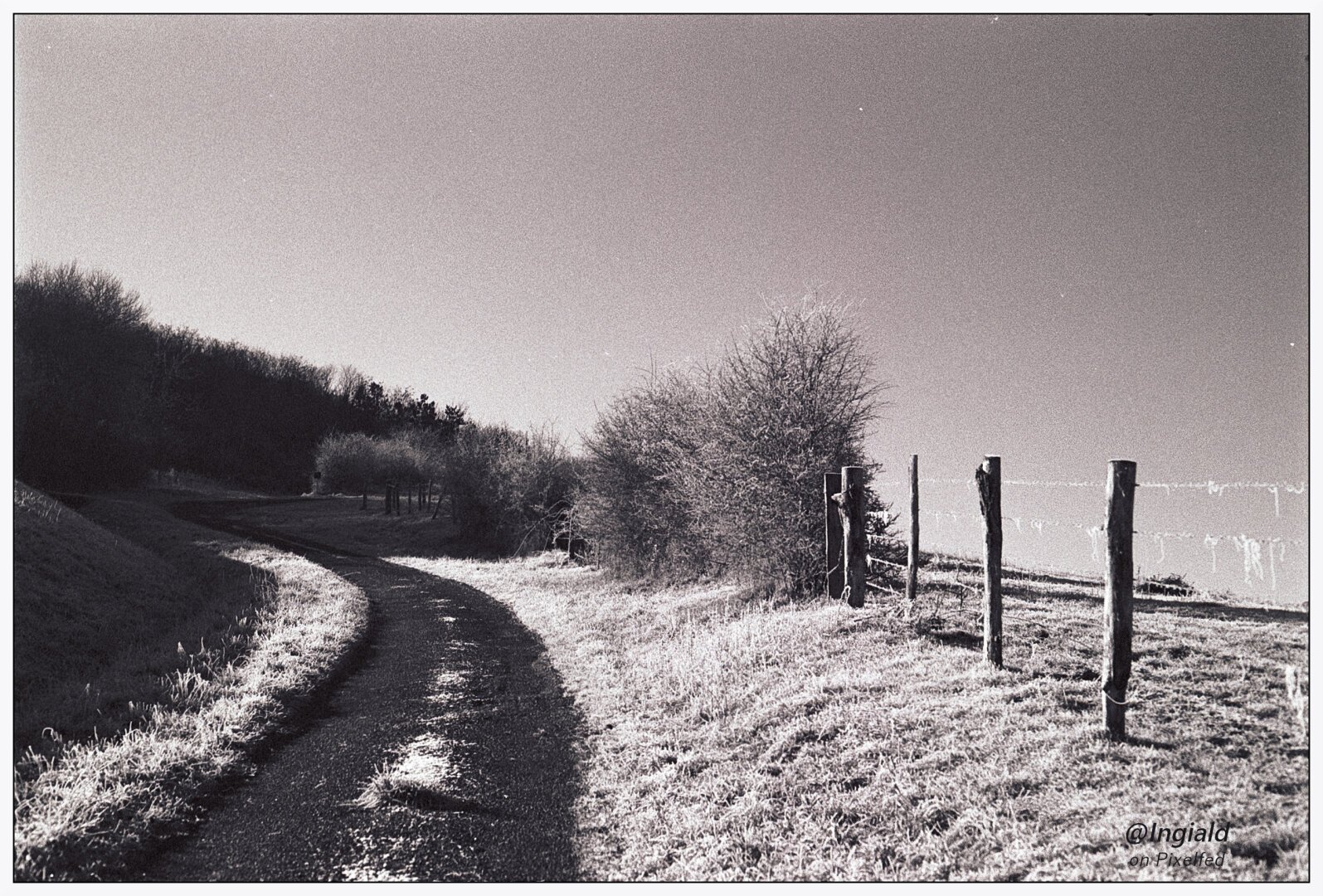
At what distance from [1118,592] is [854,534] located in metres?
5.35

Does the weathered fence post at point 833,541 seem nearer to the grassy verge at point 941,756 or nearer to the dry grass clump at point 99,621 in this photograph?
the grassy verge at point 941,756

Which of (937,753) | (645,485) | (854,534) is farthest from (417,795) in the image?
(645,485)

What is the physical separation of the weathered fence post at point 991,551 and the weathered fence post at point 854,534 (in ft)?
10.1

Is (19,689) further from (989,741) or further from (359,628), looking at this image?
(989,741)

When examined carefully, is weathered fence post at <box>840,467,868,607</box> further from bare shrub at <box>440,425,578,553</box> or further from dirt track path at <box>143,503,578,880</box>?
bare shrub at <box>440,425,578,553</box>

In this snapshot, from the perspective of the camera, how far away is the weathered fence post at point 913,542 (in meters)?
10.3

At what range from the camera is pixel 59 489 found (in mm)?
36062

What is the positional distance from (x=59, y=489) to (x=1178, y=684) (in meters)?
45.1

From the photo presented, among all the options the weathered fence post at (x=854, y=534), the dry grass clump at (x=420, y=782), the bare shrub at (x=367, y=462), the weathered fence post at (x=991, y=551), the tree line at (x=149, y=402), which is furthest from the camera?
the bare shrub at (x=367, y=462)

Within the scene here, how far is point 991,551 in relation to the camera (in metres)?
7.43

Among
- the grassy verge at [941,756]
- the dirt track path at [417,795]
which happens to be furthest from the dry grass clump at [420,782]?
the grassy verge at [941,756]

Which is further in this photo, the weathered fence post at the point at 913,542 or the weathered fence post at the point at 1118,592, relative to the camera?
the weathered fence post at the point at 913,542

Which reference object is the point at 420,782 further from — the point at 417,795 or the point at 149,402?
the point at 149,402

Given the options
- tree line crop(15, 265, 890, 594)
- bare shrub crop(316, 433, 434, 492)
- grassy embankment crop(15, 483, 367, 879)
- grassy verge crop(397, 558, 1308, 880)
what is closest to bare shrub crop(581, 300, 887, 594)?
tree line crop(15, 265, 890, 594)
